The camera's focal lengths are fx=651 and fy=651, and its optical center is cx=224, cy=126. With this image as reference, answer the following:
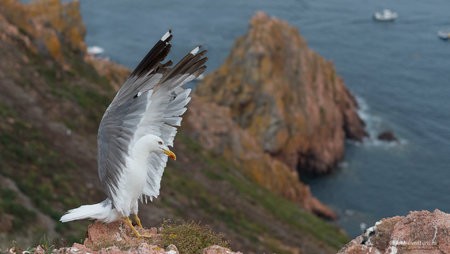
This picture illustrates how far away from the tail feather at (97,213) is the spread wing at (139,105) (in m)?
0.18

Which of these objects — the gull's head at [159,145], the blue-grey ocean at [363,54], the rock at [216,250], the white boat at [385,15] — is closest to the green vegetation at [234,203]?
the blue-grey ocean at [363,54]

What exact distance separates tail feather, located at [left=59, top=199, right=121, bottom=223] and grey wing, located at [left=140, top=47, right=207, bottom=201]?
2.10ft

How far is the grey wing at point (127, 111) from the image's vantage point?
8.59 metres

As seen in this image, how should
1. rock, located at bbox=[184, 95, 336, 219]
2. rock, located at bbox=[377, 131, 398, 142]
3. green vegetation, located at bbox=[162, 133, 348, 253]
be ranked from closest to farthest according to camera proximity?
green vegetation, located at bbox=[162, 133, 348, 253] < rock, located at bbox=[184, 95, 336, 219] < rock, located at bbox=[377, 131, 398, 142]

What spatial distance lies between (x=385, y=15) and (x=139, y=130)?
63782 mm

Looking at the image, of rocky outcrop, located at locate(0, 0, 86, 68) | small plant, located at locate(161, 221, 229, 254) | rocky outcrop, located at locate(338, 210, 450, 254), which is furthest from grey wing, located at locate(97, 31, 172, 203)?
rocky outcrop, located at locate(0, 0, 86, 68)

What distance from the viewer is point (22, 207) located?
1934 cm

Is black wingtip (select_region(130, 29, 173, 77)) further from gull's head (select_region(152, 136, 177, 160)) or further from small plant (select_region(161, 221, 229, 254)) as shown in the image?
small plant (select_region(161, 221, 229, 254))

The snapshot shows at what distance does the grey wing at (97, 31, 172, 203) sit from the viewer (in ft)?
28.2

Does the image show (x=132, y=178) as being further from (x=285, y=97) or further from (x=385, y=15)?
(x=385, y=15)

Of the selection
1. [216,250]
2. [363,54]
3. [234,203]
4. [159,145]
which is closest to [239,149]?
[234,203]

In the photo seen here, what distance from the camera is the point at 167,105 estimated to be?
9594 mm

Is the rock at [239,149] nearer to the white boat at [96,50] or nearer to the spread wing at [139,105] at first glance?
the white boat at [96,50]

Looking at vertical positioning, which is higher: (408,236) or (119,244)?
(408,236)
